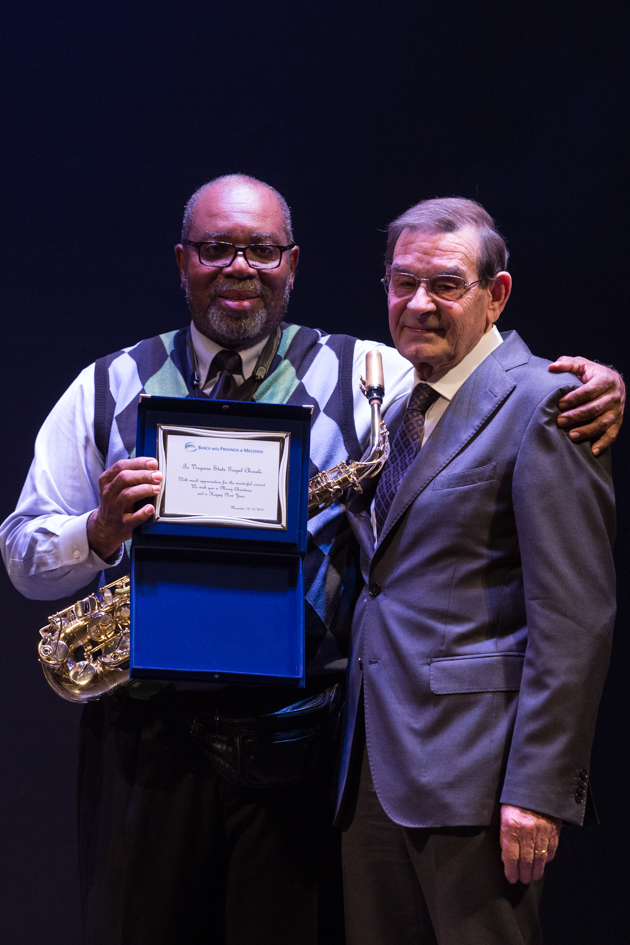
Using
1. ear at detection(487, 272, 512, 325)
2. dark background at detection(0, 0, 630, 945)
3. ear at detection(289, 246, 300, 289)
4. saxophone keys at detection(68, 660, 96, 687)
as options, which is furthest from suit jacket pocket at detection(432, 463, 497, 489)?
dark background at detection(0, 0, 630, 945)

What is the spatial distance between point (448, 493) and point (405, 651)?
30 cm

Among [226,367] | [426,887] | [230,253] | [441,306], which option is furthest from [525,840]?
[230,253]

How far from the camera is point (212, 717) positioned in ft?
6.50

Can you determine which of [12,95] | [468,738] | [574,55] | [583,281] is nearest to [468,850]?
[468,738]

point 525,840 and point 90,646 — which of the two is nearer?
point 525,840

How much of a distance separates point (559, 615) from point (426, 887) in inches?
21.5

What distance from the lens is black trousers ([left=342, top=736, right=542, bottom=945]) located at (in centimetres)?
155

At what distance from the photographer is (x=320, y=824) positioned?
6.81 feet

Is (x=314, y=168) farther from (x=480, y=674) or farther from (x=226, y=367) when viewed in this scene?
(x=480, y=674)

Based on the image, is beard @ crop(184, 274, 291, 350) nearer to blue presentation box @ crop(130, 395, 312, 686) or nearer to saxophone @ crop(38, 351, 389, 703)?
saxophone @ crop(38, 351, 389, 703)

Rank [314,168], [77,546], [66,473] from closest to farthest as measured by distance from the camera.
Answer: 1. [77,546]
2. [66,473]
3. [314,168]

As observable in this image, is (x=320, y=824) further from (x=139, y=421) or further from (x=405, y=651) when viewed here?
(x=139, y=421)

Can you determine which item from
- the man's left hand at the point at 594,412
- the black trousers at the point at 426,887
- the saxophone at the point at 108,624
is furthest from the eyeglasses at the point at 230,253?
the black trousers at the point at 426,887

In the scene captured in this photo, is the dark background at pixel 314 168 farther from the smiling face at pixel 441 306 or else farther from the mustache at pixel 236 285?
the smiling face at pixel 441 306
